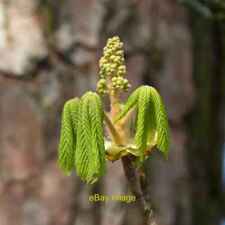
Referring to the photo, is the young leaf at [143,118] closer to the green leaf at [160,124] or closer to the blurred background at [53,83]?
the green leaf at [160,124]

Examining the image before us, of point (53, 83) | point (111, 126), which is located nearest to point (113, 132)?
point (111, 126)

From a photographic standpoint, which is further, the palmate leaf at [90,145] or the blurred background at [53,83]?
the blurred background at [53,83]

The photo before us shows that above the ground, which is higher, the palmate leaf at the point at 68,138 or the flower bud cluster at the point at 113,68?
the flower bud cluster at the point at 113,68

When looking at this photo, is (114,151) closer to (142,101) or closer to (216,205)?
(142,101)

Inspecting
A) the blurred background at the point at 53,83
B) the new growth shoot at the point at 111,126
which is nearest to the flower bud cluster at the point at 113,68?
the new growth shoot at the point at 111,126

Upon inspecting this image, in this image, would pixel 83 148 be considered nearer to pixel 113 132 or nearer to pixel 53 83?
pixel 113 132
